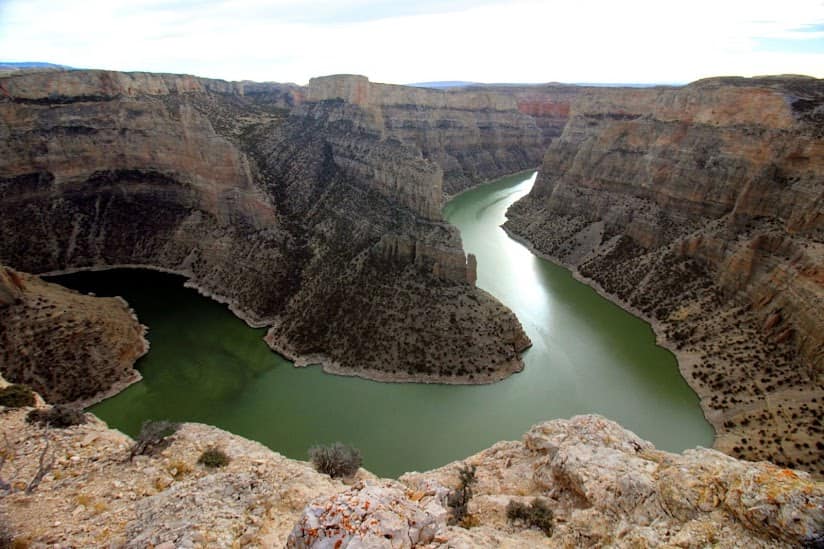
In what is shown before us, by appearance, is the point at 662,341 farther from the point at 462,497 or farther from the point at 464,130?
the point at 464,130

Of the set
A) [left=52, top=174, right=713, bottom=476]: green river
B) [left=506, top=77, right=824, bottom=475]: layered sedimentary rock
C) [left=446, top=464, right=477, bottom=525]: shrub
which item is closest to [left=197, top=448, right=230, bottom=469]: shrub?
[left=446, top=464, right=477, bottom=525]: shrub

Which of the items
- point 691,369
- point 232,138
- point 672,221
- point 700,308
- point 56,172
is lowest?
point 691,369

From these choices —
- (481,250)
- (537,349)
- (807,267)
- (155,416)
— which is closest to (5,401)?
(155,416)

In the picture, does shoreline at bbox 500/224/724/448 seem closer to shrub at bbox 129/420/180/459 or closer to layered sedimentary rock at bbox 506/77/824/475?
layered sedimentary rock at bbox 506/77/824/475

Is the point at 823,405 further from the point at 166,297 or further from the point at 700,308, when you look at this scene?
the point at 166,297

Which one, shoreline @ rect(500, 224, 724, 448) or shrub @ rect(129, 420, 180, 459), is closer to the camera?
shrub @ rect(129, 420, 180, 459)

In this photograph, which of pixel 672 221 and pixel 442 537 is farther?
pixel 672 221
